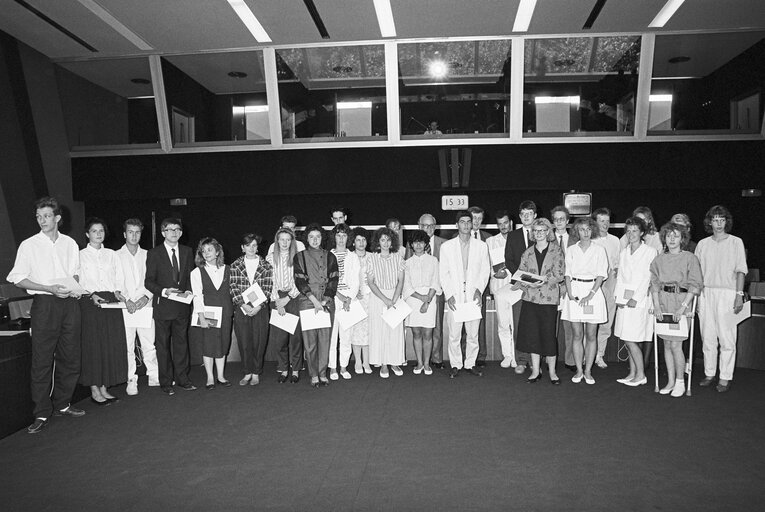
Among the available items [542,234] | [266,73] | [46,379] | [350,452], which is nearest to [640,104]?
[542,234]

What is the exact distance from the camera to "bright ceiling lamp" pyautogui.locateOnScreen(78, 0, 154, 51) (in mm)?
6473

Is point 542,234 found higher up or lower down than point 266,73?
lower down

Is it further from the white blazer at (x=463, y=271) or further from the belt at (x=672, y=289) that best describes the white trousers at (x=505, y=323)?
the belt at (x=672, y=289)

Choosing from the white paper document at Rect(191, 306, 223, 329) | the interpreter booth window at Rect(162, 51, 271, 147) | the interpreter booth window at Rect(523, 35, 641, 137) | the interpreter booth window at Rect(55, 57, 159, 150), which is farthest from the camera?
the interpreter booth window at Rect(55, 57, 159, 150)

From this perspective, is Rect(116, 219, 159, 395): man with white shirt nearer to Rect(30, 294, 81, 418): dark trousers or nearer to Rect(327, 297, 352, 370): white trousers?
Rect(30, 294, 81, 418): dark trousers

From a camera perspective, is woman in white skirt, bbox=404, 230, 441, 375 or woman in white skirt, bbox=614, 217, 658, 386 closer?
woman in white skirt, bbox=614, 217, 658, 386

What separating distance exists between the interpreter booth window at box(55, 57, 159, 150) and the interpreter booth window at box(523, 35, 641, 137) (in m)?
5.71

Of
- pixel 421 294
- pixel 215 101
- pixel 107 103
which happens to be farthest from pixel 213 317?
pixel 107 103

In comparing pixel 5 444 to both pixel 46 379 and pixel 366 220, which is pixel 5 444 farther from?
pixel 366 220

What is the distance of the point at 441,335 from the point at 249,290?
7.03 feet

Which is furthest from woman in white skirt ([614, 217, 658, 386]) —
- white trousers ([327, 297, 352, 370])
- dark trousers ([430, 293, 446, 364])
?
white trousers ([327, 297, 352, 370])

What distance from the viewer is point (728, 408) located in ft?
14.9

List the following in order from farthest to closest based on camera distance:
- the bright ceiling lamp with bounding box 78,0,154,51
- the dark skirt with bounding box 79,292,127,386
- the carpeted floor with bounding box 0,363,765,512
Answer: the bright ceiling lamp with bounding box 78,0,154,51 < the dark skirt with bounding box 79,292,127,386 < the carpeted floor with bounding box 0,363,765,512

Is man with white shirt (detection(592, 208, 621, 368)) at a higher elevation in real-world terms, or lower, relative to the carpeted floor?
higher
